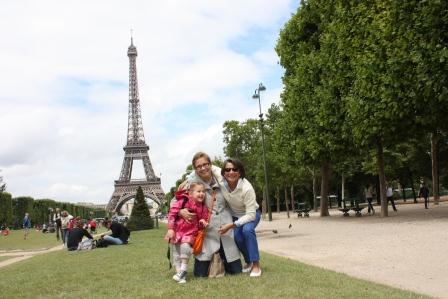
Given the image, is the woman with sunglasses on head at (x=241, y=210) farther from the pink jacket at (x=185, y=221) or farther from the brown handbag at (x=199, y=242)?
the pink jacket at (x=185, y=221)

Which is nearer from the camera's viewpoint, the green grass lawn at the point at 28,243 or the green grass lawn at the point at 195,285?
the green grass lawn at the point at 195,285

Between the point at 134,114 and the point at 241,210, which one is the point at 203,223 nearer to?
the point at 241,210

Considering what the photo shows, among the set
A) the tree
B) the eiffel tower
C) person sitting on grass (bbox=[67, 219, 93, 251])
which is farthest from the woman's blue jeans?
the eiffel tower

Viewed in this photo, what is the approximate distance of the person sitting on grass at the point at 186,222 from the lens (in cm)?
721

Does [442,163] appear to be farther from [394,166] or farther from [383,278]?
[383,278]

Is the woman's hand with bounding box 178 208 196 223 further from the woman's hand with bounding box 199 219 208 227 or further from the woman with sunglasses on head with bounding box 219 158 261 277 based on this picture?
the woman with sunglasses on head with bounding box 219 158 261 277

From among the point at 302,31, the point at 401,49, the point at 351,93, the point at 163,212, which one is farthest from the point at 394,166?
the point at 163,212

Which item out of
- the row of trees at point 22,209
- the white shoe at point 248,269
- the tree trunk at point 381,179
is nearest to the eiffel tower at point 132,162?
the row of trees at point 22,209

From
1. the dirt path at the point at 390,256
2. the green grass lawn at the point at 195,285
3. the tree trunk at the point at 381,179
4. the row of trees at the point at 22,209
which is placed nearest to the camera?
the green grass lawn at the point at 195,285

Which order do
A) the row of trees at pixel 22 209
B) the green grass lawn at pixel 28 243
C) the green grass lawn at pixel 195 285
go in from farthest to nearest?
the row of trees at pixel 22 209 < the green grass lawn at pixel 28 243 < the green grass lawn at pixel 195 285

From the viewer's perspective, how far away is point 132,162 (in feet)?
325

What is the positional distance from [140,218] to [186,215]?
96.6 ft

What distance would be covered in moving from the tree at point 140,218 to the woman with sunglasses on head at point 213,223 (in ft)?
94.7

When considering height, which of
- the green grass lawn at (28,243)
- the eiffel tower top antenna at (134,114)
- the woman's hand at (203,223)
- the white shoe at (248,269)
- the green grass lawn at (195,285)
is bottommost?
the green grass lawn at (28,243)
